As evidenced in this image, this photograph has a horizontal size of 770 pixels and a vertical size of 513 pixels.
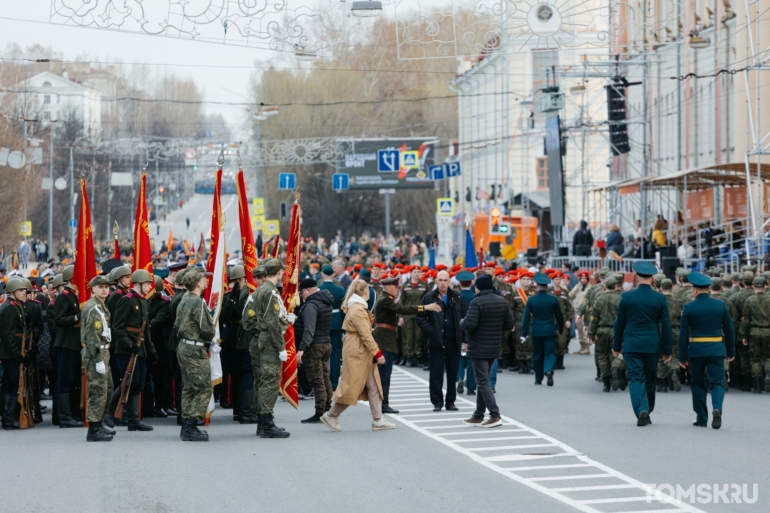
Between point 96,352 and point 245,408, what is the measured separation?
88.2 inches

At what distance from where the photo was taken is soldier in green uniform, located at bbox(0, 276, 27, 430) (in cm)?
1402

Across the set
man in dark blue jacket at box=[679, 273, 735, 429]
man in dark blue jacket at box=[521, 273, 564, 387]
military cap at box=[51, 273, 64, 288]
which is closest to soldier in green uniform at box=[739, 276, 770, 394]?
man in dark blue jacket at box=[521, 273, 564, 387]

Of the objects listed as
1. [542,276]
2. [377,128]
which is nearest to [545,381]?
[542,276]

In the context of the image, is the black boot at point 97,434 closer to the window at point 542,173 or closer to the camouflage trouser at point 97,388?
the camouflage trouser at point 97,388

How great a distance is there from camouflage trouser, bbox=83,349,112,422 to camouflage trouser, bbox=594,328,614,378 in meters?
7.73

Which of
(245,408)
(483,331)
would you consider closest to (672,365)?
(483,331)

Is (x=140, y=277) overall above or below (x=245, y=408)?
above

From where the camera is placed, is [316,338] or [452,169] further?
[452,169]

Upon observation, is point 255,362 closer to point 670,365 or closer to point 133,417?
point 133,417

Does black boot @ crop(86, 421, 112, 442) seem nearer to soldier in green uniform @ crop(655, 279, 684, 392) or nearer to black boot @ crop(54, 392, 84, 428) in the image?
black boot @ crop(54, 392, 84, 428)

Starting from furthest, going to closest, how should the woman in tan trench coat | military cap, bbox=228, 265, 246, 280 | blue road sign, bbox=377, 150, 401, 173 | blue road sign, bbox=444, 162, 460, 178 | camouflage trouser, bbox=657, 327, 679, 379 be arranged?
blue road sign, bbox=377, 150, 401, 173 → blue road sign, bbox=444, 162, 460, 178 → camouflage trouser, bbox=657, 327, 679, 379 → military cap, bbox=228, 265, 246, 280 → the woman in tan trench coat

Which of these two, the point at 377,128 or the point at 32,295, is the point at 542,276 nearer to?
the point at 32,295

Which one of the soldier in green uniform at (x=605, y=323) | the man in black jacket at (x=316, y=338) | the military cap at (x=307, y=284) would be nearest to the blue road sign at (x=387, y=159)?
the soldier in green uniform at (x=605, y=323)

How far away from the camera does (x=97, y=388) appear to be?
12.8m
